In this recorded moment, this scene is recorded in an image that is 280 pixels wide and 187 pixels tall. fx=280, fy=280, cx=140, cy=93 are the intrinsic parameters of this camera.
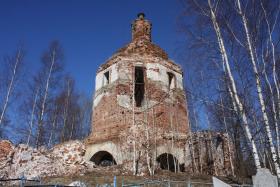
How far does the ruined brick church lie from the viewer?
552 inches

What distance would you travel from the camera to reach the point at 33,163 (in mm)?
13758

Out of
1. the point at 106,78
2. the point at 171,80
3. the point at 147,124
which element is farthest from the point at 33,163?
the point at 171,80

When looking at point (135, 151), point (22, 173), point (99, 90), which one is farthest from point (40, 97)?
point (135, 151)

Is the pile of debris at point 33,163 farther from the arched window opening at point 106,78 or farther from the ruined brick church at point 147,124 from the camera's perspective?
the arched window opening at point 106,78

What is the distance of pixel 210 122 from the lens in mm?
19250

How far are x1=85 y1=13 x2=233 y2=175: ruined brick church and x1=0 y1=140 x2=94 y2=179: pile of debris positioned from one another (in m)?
1.34

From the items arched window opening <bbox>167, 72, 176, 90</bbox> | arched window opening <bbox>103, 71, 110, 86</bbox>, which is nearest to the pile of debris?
arched window opening <bbox>103, 71, 110, 86</bbox>

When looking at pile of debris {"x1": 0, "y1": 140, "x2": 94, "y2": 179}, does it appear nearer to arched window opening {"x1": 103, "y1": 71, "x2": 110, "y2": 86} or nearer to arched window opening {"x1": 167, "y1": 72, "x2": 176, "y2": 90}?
arched window opening {"x1": 103, "y1": 71, "x2": 110, "y2": 86}

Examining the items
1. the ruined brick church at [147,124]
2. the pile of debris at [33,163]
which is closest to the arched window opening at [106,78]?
the ruined brick church at [147,124]

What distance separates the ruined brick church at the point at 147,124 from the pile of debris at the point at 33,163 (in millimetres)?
1342

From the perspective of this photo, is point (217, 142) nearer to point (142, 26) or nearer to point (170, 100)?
point (170, 100)

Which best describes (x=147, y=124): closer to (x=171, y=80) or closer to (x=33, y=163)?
(x=171, y=80)

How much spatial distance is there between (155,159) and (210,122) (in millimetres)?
6800

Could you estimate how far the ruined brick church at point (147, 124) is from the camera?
14.0 meters
